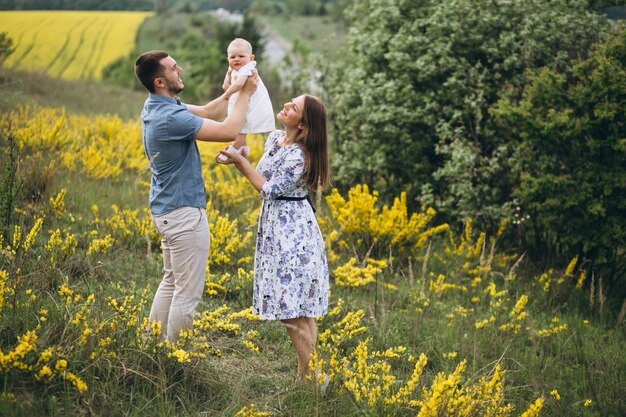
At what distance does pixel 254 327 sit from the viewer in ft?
15.1

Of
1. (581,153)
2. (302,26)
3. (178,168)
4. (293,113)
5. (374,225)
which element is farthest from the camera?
(302,26)

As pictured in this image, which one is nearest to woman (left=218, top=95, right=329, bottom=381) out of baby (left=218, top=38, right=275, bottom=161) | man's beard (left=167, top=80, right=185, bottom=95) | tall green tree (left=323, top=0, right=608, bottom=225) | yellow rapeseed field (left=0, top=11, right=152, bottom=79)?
baby (left=218, top=38, right=275, bottom=161)

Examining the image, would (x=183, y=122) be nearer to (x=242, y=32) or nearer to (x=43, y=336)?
(x=43, y=336)

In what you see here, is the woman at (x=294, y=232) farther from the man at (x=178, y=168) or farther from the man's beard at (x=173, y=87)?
the man's beard at (x=173, y=87)

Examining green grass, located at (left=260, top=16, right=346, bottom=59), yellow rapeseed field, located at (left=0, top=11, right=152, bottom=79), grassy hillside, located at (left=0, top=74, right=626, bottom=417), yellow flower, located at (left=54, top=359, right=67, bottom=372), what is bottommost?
grassy hillside, located at (left=0, top=74, right=626, bottom=417)

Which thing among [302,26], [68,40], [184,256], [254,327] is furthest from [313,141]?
[302,26]

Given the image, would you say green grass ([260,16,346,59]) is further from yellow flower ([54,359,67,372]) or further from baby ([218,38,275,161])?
yellow flower ([54,359,67,372])

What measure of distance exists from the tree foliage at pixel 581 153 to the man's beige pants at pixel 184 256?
380 centimetres

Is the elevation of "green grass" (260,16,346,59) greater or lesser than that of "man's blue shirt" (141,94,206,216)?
greater

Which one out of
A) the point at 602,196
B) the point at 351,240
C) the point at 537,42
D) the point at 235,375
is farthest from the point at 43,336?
the point at 537,42

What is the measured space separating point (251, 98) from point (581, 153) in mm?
4014

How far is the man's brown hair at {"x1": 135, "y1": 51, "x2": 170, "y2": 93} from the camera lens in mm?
3309

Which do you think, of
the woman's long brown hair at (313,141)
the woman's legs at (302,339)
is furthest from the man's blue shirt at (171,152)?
the woman's legs at (302,339)

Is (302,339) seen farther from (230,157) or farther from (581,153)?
(581,153)
